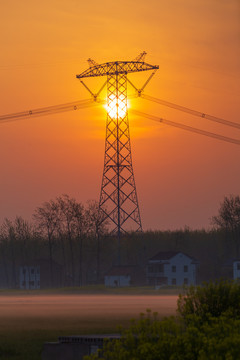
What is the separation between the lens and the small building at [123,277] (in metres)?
190

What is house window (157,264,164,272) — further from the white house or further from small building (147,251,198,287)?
the white house

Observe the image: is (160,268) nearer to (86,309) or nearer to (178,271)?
(178,271)

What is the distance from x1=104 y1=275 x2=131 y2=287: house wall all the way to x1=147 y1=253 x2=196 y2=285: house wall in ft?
18.6

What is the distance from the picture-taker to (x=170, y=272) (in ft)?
622

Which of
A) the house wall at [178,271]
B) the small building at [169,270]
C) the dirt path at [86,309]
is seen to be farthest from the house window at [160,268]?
the dirt path at [86,309]

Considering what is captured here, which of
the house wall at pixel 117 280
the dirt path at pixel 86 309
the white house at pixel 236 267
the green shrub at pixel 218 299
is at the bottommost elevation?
the dirt path at pixel 86 309

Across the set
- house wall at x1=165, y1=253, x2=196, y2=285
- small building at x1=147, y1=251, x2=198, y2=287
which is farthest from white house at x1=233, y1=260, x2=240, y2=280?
small building at x1=147, y1=251, x2=198, y2=287

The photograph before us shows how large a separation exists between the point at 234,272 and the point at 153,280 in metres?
20.9

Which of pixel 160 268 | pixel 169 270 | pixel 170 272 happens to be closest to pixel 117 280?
pixel 160 268

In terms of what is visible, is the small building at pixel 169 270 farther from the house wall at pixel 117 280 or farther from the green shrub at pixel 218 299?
the green shrub at pixel 218 299

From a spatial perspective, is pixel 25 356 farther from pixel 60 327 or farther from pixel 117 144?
pixel 117 144

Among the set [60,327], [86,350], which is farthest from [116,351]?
[60,327]

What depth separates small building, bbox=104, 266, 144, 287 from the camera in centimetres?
19025

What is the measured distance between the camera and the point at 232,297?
3162cm
